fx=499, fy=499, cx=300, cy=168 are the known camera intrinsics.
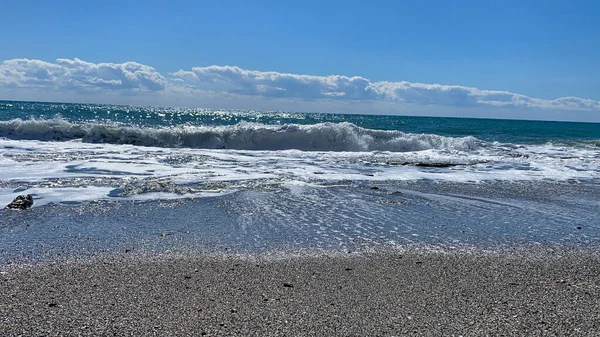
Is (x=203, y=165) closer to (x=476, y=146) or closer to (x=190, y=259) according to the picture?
(x=190, y=259)

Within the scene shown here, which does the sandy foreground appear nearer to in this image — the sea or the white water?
the sea

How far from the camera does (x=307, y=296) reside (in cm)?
398

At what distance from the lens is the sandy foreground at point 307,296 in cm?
339

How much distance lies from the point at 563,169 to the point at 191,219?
12.3 meters

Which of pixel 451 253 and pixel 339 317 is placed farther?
pixel 451 253

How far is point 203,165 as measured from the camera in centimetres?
1309

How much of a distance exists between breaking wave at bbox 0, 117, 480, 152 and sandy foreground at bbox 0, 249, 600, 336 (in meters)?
18.7

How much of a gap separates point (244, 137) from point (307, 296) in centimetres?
2066

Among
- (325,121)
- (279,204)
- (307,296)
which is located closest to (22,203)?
(279,204)

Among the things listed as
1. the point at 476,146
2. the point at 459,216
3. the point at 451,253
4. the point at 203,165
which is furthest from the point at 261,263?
the point at 476,146

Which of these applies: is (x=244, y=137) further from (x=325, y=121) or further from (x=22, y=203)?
(x=325, y=121)

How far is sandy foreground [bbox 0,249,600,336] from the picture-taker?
11.1 ft

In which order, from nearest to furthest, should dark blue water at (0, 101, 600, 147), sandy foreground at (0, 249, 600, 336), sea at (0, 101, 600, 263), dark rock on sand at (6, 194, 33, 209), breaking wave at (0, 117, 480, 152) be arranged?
sandy foreground at (0, 249, 600, 336)
sea at (0, 101, 600, 263)
dark rock on sand at (6, 194, 33, 209)
breaking wave at (0, 117, 480, 152)
dark blue water at (0, 101, 600, 147)

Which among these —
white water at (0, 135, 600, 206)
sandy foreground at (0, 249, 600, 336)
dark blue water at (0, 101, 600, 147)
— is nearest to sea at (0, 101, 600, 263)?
white water at (0, 135, 600, 206)
